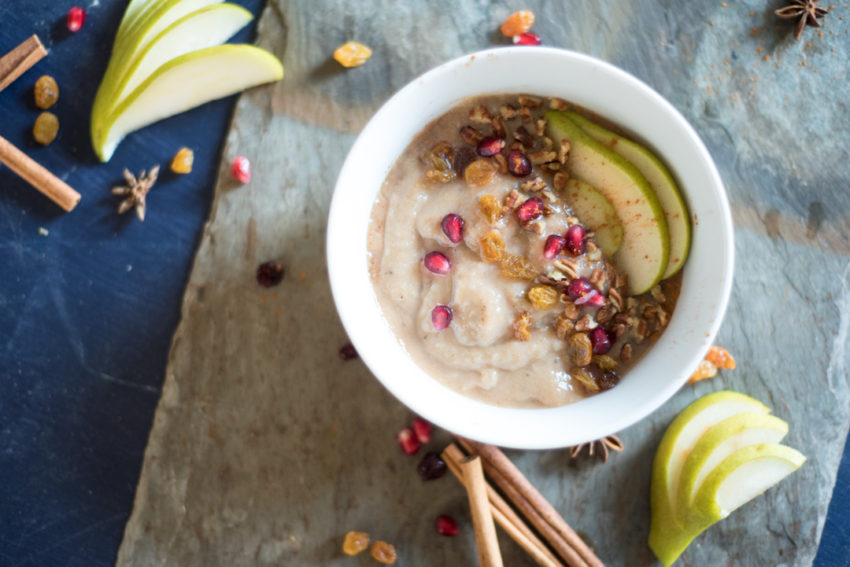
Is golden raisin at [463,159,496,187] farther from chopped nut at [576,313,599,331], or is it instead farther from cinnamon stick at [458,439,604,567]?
cinnamon stick at [458,439,604,567]

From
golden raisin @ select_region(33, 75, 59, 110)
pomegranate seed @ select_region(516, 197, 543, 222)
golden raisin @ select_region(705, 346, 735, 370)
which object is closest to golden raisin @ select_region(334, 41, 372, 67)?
pomegranate seed @ select_region(516, 197, 543, 222)

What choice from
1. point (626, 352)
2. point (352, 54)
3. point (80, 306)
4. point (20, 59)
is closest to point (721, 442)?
point (626, 352)

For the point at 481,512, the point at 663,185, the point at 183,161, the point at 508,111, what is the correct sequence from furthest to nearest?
1. the point at 183,161
2. the point at 481,512
3. the point at 508,111
4. the point at 663,185

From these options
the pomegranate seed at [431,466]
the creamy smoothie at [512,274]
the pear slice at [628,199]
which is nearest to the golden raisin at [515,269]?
the creamy smoothie at [512,274]

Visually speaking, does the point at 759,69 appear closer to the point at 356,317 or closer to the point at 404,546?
the point at 356,317

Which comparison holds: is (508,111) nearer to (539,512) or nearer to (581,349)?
(581,349)
